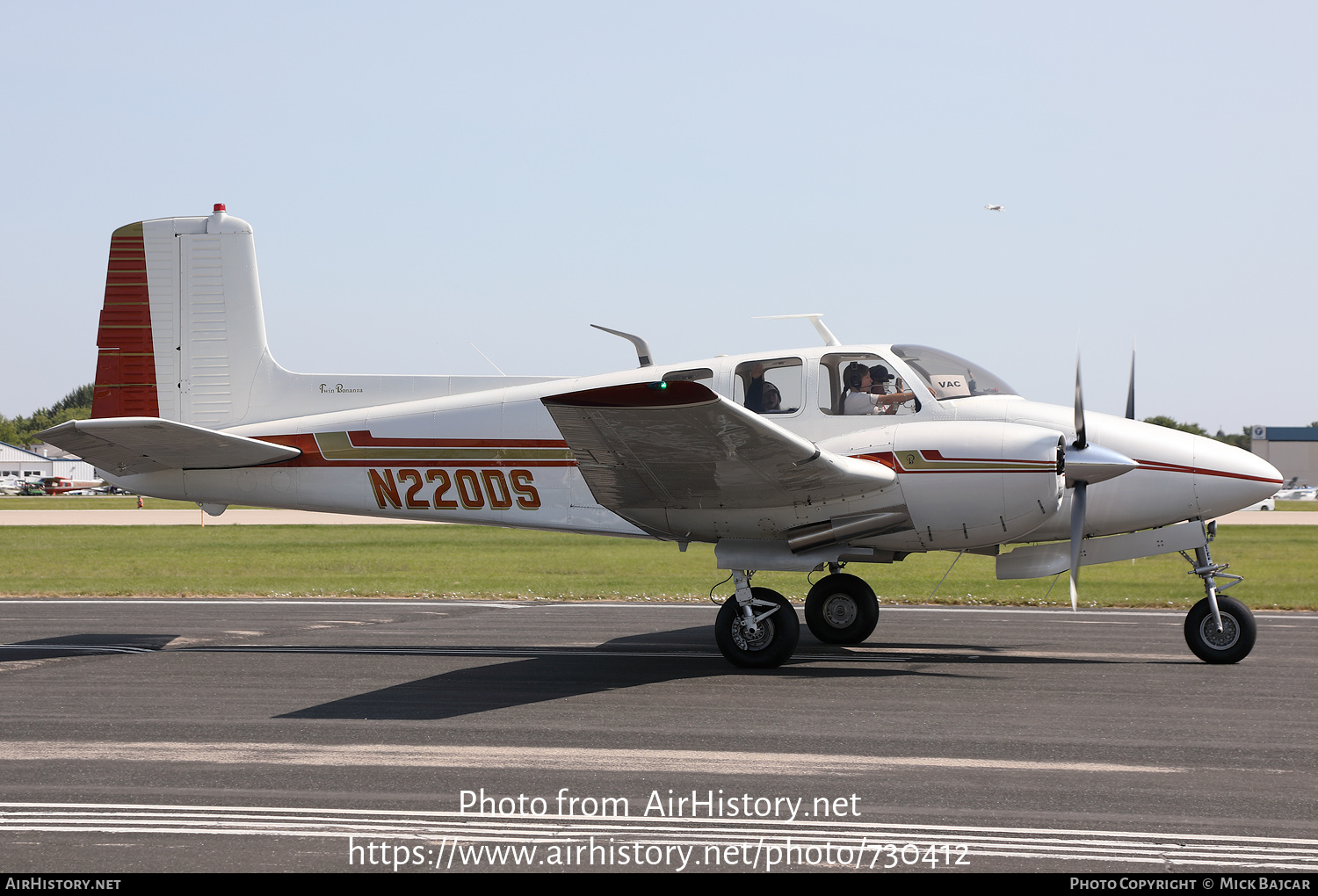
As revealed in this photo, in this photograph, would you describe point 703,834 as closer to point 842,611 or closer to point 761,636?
point 761,636

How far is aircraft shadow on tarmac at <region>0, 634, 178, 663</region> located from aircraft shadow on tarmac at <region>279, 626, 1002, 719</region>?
4126 mm

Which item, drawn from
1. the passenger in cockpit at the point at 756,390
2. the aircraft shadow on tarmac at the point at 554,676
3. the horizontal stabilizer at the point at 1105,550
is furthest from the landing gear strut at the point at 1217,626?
the passenger in cockpit at the point at 756,390

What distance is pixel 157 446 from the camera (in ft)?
37.6

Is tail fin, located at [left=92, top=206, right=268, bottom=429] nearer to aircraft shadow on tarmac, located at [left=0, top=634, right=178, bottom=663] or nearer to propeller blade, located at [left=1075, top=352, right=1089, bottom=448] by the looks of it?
aircraft shadow on tarmac, located at [left=0, top=634, right=178, bottom=663]

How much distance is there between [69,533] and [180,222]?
30167 mm

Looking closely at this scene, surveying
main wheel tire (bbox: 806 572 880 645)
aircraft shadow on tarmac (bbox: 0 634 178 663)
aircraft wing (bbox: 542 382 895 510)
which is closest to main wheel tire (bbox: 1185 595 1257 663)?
main wheel tire (bbox: 806 572 880 645)

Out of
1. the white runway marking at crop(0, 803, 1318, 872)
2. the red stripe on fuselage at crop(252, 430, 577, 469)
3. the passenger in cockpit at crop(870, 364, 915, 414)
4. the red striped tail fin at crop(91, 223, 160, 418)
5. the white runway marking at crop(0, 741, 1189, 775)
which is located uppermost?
the red striped tail fin at crop(91, 223, 160, 418)

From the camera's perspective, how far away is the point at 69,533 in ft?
124

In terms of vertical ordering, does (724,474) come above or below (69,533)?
above

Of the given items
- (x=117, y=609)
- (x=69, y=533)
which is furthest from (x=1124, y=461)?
→ (x=69, y=533)

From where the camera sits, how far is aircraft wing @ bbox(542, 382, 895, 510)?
823 centimetres

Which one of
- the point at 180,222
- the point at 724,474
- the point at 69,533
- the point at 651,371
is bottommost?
the point at 69,533

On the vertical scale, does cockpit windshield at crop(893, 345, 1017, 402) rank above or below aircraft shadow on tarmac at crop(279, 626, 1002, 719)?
above
